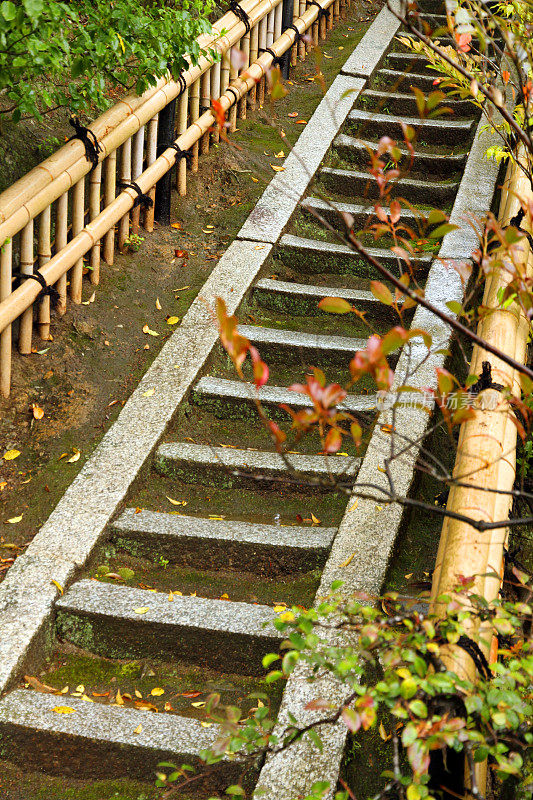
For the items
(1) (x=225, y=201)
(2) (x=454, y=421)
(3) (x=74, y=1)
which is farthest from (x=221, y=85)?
(2) (x=454, y=421)

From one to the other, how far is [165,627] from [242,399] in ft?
4.19

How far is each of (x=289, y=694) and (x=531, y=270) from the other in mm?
A: 1696

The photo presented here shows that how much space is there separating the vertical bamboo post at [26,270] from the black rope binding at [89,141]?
550 mm

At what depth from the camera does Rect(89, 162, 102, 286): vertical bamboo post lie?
13.1 feet

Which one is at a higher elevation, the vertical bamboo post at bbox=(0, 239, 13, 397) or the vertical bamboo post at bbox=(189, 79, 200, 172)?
the vertical bamboo post at bbox=(189, 79, 200, 172)

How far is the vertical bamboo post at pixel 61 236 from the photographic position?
375 centimetres

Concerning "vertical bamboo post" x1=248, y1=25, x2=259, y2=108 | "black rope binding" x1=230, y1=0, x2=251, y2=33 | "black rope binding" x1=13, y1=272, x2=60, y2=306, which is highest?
"black rope binding" x1=230, y1=0, x2=251, y2=33

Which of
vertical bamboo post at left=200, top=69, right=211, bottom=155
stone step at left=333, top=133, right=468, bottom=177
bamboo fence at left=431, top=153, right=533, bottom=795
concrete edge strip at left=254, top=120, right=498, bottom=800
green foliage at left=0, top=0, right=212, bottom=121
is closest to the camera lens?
bamboo fence at left=431, top=153, right=533, bottom=795

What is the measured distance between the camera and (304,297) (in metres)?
4.39

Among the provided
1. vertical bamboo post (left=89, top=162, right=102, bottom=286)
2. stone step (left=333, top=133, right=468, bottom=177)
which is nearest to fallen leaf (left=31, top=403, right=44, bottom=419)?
vertical bamboo post (left=89, top=162, right=102, bottom=286)

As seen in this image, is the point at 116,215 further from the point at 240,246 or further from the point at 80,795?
the point at 80,795

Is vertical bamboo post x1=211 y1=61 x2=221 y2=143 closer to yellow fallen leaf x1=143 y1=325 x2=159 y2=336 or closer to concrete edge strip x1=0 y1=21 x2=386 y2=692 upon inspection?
concrete edge strip x1=0 y1=21 x2=386 y2=692

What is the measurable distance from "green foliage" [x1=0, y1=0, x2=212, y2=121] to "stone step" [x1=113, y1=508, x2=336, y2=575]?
5.75 ft

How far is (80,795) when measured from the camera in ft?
8.21
